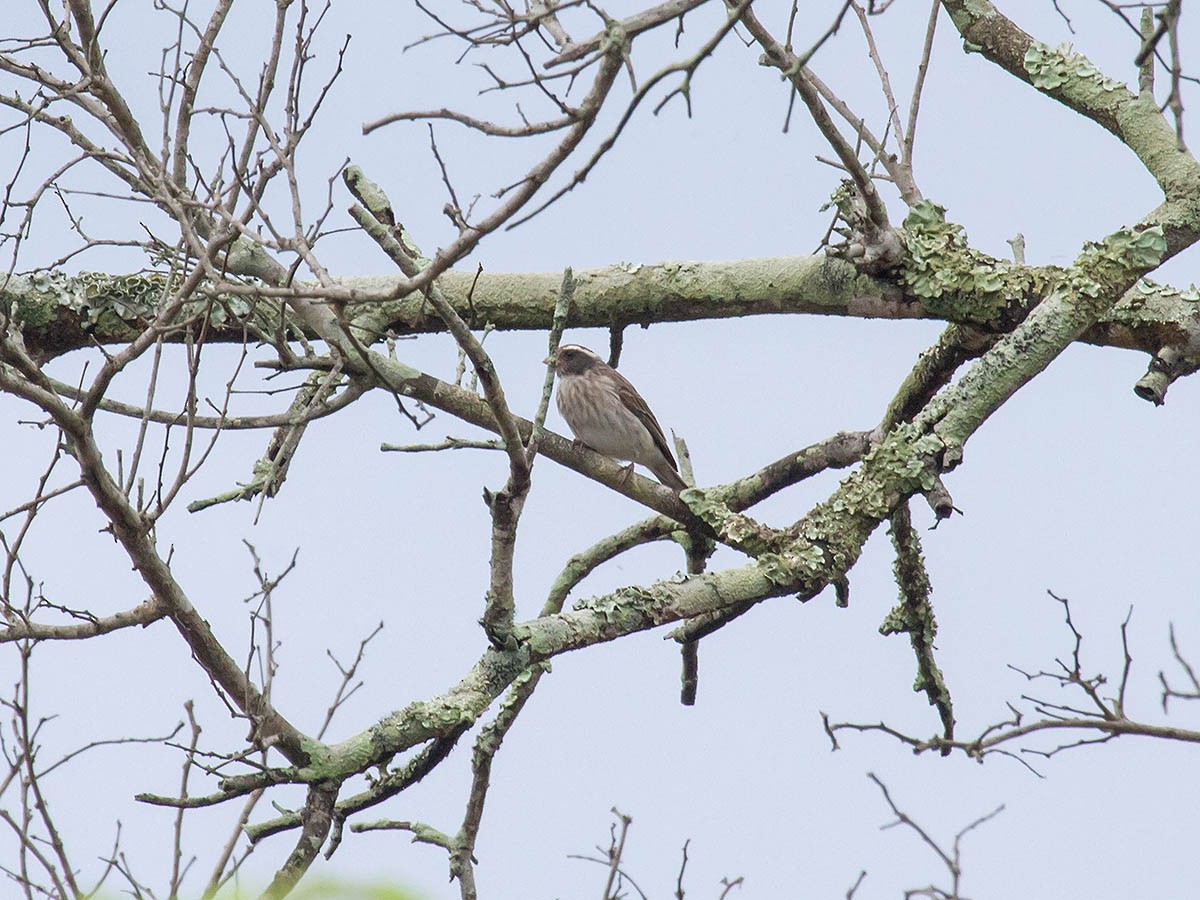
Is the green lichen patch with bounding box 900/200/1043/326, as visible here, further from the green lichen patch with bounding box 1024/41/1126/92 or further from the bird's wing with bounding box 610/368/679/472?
the bird's wing with bounding box 610/368/679/472

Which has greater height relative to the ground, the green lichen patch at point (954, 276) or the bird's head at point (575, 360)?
the bird's head at point (575, 360)

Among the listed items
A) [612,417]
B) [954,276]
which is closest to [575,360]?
[612,417]

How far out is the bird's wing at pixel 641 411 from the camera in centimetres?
838

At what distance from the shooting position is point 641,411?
840 centimetres

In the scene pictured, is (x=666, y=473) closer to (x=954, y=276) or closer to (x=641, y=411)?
(x=641, y=411)

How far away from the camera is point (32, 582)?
415 cm

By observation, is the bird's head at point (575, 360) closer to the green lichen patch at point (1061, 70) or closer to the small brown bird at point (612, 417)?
the small brown bird at point (612, 417)

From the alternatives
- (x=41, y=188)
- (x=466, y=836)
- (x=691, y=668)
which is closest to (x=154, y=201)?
(x=41, y=188)

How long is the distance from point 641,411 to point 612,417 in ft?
0.63

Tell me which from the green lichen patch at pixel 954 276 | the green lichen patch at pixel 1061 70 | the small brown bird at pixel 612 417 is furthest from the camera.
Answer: the small brown bird at pixel 612 417

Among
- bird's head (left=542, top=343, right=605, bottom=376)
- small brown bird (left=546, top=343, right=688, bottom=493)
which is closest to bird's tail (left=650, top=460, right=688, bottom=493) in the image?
small brown bird (left=546, top=343, right=688, bottom=493)

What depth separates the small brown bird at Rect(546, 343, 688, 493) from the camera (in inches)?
327

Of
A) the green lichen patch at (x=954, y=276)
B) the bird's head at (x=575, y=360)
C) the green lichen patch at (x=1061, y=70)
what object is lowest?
the green lichen patch at (x=954, y=276)

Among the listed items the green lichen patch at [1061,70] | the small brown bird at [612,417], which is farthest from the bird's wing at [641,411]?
the green lichen patch at [1061,70]
